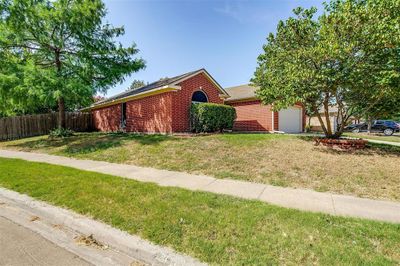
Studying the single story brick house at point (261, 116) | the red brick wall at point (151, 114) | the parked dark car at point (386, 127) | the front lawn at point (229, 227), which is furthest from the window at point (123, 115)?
the parked dark car at point (386, 127)

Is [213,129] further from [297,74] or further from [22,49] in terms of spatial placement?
[22,49]

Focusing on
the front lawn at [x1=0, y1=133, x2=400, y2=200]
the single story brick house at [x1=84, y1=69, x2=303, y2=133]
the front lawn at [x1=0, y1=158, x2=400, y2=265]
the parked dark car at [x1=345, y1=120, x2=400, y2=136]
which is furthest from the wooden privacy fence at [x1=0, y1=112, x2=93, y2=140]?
the parked dark car at [x1=345, y1=120, x2=400, y2=136]

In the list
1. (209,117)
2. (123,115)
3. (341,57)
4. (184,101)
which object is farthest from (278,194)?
(123,115)

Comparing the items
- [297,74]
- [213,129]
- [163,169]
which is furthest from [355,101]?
[163,169]

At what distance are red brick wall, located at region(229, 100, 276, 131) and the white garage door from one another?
1.16 meters

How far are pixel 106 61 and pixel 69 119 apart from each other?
961cm

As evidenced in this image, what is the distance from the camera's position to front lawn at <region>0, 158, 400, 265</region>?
116 inches

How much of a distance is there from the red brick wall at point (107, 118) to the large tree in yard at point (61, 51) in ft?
12.7

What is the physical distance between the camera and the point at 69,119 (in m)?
21.8

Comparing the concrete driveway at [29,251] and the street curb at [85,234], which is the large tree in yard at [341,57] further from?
the concrete driveway at [29,251]

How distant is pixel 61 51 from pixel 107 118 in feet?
22.2

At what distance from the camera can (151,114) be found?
1571 cm

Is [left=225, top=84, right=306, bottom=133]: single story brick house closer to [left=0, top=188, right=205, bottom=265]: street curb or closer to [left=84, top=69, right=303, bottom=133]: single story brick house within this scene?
[left=84, top=69, right=303, bottom=133]: single story brick house

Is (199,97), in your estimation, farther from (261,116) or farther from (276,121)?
(276,121)
